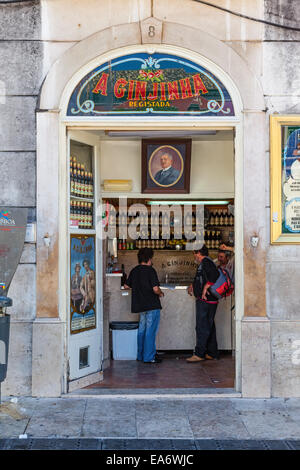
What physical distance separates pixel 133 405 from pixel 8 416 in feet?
4.59

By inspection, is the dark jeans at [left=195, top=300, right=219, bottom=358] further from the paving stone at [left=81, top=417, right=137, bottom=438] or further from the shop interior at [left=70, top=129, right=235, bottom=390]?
the paving stone at [left=81, top=417, right=137, bottom=438]

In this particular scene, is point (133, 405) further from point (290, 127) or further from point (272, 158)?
point (290, 127)

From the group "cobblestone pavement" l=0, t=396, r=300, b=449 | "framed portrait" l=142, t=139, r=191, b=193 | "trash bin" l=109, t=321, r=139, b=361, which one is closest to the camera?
"cobblestone pavement" l=0, t=396, r=300, b=449


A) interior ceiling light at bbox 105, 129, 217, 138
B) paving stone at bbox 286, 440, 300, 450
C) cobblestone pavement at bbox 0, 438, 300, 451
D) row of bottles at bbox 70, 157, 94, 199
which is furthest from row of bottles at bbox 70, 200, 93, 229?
paving stone at bbox 286, 440, 300, 450

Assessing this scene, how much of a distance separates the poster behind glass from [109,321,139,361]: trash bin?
332 centimetres

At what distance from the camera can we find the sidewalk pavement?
5.93 m

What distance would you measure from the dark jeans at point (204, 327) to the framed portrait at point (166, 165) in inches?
78.0

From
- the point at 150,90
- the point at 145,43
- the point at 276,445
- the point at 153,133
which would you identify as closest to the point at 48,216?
the point at 150,90

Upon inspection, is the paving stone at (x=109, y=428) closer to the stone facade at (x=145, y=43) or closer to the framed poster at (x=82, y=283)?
the stone facade at (x=145, y=43)

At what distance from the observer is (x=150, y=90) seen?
740cm

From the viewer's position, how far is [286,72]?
288 inches

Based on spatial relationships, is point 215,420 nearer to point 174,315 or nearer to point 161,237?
point 174,315

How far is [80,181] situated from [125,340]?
2938 mm

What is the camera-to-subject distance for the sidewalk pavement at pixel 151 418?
19.4 feet
